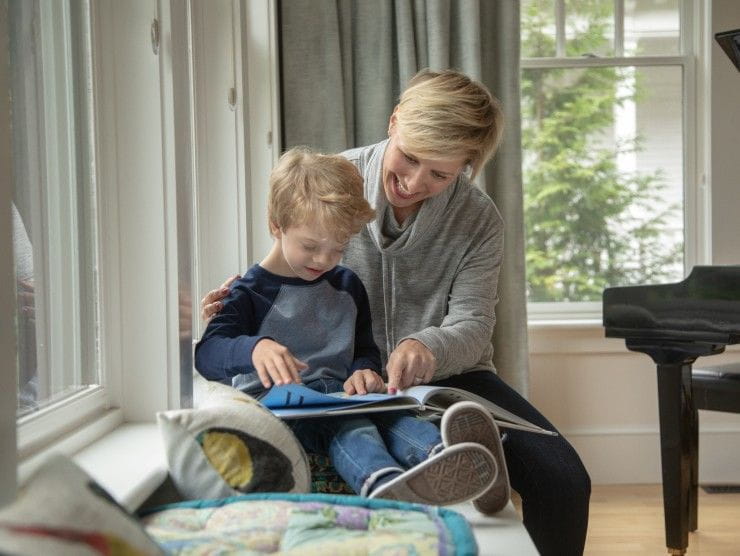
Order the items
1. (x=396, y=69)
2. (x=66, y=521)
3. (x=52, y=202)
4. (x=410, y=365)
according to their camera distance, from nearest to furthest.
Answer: (x=66, y=521), (x=52, y=202), (x=410, y=365), (x=396, y=69)

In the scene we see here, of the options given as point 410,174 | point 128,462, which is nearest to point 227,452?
point 128,462

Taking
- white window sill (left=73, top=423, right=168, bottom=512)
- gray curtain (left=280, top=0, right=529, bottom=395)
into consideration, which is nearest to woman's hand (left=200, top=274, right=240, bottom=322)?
white window sill (left=73, top=423, right=168, bottom=512)

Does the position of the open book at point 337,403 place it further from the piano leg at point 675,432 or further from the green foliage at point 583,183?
the green foliage at point 583,183

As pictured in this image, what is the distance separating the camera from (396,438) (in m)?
1.50

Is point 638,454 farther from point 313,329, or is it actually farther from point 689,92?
point 313,329

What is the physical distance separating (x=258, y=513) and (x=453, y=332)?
89cm

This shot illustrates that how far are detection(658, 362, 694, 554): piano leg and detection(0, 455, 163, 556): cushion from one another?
226 cm

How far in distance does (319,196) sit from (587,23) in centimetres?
242

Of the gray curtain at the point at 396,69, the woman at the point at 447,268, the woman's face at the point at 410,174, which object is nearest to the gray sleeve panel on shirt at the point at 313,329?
the woman at the point at 447,268

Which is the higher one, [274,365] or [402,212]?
[402,212]

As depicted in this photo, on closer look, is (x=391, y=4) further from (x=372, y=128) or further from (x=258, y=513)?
(x=258, y=513)

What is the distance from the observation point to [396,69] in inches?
136

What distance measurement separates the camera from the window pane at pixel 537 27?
12.6ft

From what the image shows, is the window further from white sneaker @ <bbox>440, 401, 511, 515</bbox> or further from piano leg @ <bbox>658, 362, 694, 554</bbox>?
white sneaker @ <bbox>440, 401, 511, 515</bbox>
